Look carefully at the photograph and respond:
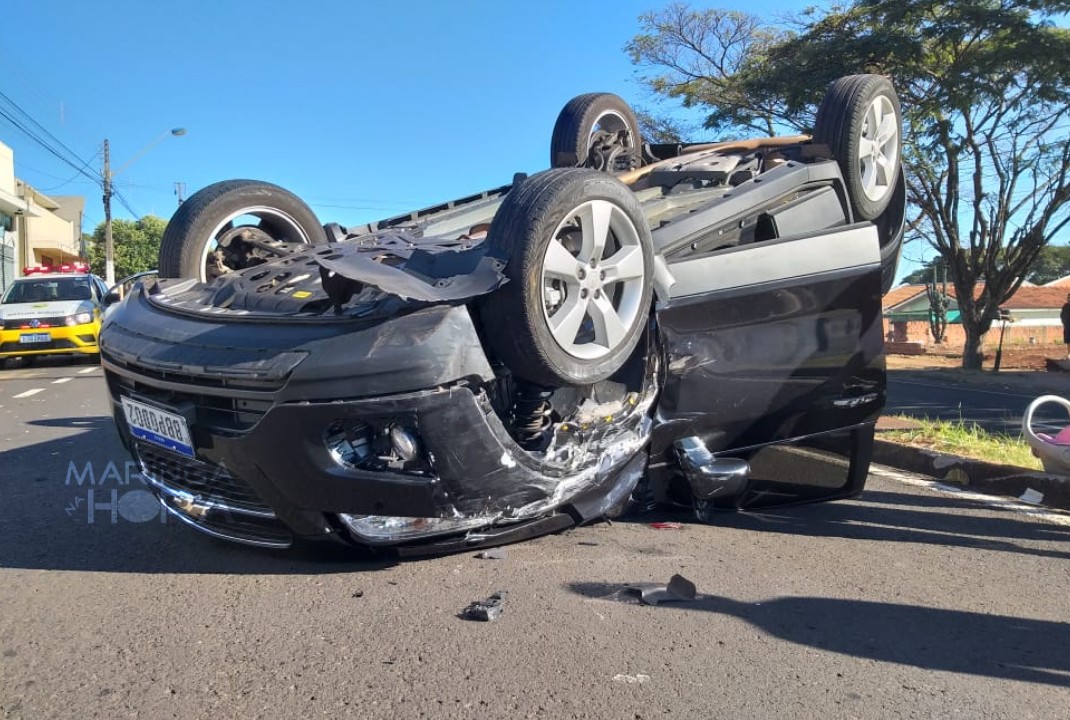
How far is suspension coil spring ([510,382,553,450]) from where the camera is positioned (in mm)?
3111

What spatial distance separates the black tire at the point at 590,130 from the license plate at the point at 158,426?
2.86 metres

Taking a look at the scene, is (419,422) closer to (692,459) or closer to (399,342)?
(399,342)

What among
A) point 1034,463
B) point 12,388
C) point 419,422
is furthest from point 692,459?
point 12,388

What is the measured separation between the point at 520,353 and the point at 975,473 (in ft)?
12.2

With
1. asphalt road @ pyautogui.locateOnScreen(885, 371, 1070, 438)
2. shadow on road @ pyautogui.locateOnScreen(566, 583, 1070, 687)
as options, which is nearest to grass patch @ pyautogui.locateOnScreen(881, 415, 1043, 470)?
asphalt road @ pyautogui.locateOnScreen(885, 371, 1070, 438)

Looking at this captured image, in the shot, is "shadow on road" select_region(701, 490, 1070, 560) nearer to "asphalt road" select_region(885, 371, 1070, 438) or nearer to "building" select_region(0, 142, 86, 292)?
"asphalt road" select_region(885, 371, 1070, 438)

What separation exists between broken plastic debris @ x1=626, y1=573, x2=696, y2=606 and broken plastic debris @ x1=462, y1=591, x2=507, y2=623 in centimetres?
51

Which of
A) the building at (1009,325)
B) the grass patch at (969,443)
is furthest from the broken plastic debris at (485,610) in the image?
the building at (1009,325)

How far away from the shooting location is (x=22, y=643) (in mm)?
2633

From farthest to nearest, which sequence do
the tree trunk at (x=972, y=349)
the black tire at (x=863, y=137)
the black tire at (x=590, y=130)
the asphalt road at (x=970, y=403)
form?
the tree trunk at (x=972, y=349)
the asphalt road at (x=970, y=403)
the black tire at (x=590, y=130)
the black tire at (x=863, y=137)

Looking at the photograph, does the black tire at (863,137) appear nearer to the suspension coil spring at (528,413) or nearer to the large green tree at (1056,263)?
the suspension coil spring at (528,413)

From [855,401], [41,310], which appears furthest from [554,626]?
[41,310]

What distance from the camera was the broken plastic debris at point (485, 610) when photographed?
282 centimetres

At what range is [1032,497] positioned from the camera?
4.70 m
